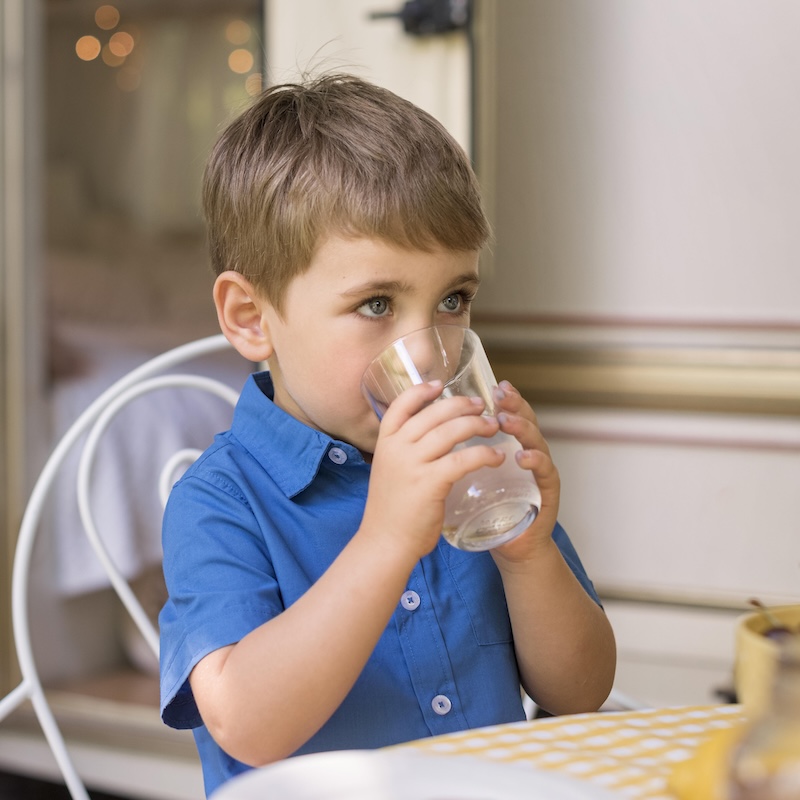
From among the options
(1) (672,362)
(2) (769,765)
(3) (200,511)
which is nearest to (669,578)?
(1) (672,362)

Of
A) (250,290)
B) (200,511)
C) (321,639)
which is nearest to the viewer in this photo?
(321,639)

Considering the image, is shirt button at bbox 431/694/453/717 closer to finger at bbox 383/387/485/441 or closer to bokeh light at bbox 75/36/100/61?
finger at bbox 383/387/485/441

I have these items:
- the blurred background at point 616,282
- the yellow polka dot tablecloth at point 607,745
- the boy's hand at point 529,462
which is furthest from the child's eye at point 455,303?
the blurred background at point 616,282

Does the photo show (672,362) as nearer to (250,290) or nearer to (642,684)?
(642,684)

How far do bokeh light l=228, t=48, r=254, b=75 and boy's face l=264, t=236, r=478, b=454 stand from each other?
2184mm

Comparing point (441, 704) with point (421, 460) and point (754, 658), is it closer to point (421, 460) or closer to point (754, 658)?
point (421, 460)

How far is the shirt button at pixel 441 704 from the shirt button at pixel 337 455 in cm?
22

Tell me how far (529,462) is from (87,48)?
260 cm

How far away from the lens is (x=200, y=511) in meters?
0.87

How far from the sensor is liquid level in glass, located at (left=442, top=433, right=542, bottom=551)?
74cm

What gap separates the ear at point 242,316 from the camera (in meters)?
0.98

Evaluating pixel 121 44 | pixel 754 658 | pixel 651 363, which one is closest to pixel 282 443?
pixel 754 658

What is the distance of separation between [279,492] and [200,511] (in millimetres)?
75

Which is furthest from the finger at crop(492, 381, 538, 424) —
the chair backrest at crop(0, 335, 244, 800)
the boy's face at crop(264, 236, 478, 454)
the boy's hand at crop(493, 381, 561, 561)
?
the chair backrest at crop(0, 335, 244, 800)
